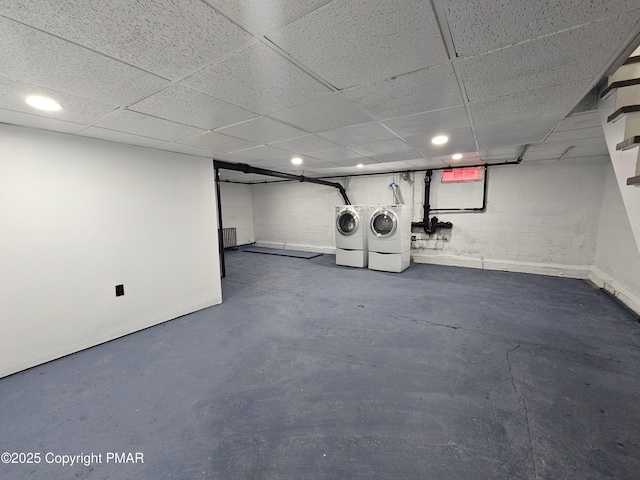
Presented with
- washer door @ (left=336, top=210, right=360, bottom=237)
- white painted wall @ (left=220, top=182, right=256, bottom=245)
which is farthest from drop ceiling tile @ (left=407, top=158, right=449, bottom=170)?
white painted wall @ (left=220, top=182, right=256, bottom=245)

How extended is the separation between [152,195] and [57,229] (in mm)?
880

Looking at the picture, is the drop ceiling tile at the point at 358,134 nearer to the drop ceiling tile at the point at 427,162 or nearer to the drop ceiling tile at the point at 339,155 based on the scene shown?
the drop ceiling tile at the point at 339,155

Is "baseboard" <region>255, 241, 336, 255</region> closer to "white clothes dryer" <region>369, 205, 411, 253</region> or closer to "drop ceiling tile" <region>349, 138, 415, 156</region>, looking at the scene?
"white clothes dryer" <region>369, 205, 411, 253</region>

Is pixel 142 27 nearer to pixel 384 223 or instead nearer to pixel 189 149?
pixel 189 149

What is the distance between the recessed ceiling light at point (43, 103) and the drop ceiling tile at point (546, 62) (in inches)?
98.7

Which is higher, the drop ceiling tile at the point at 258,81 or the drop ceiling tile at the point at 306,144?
the drop ceiling tile at the point at 306,144

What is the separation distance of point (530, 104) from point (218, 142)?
2.80 metres

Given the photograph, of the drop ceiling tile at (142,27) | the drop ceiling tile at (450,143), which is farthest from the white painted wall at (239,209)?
the drop ceiling tile at (142,27)

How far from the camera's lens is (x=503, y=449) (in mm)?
1370

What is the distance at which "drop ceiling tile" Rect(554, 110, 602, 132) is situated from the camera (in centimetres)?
218

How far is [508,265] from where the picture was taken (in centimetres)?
496

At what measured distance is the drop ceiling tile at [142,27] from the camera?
2.87 ft

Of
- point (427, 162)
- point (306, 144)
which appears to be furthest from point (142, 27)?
point (427, 162)

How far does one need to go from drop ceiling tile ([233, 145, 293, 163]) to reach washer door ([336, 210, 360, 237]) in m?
2.15
